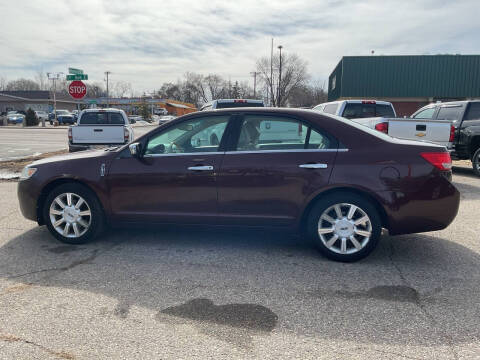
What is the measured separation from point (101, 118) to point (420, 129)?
A: 9637 millimetres

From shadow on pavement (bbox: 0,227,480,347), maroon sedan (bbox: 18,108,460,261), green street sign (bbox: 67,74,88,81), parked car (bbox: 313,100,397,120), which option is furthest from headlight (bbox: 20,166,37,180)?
green street sign (bbox: 67,74,88,81)

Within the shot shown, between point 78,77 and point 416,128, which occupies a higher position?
point 78,77

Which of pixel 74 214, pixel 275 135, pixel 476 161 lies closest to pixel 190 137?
pixel 275 135

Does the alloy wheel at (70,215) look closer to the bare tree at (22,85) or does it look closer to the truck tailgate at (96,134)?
the truck tailgate at (96,134)

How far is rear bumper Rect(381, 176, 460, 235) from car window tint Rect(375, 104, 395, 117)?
22.8 feet

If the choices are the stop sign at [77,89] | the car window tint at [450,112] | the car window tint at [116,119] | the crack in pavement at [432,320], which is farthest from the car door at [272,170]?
the stop sign at [77,89]

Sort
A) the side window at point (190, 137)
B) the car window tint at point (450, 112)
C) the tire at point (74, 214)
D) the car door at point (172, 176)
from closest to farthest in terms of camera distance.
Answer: the car door at point (172, 176) < the side window at point (190, 137) < the tire at point (74, 214) < the car window tint at point (450, 112)

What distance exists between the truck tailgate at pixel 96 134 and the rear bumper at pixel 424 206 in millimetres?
9341

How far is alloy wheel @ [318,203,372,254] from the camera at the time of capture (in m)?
4.02

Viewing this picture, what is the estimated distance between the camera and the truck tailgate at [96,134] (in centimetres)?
1152

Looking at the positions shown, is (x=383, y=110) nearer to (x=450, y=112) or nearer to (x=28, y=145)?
(x=450, y=112)

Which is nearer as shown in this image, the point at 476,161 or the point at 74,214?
the point at 74,214

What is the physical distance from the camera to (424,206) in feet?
12.9

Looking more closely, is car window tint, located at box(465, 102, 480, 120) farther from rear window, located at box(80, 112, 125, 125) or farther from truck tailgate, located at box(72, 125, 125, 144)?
rear window, located at box(80, 112, 125, 125)
